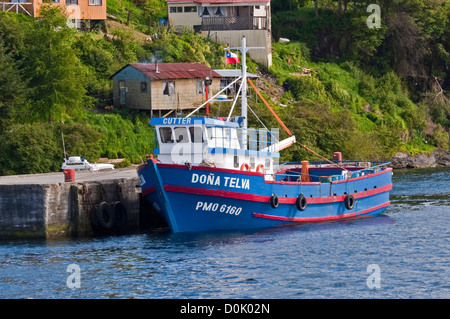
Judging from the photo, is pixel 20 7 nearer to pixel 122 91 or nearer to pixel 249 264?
pixel 122 91

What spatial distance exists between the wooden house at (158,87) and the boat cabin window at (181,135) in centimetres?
2010

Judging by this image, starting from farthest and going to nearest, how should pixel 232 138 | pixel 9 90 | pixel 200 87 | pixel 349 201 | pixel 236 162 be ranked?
1. pixel 200 87
2. pixel 9 90
3. pixel 349 201
4. pixel 232 138
5. pixel 236 162

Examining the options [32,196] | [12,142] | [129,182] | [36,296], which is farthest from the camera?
[12,142]

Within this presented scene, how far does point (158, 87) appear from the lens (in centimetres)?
6375

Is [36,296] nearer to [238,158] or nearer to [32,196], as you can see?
[32,196]

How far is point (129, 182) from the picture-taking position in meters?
44.8

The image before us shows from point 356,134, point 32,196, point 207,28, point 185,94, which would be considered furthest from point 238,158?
point 207,28

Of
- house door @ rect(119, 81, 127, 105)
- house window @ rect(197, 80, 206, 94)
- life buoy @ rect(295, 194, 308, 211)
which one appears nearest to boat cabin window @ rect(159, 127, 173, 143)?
Result: life buoy @ rect(295, 194, 308, 211)

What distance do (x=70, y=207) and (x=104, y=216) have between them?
5.35 ft

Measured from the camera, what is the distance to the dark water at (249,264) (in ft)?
103

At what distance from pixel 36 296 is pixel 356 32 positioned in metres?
61.7

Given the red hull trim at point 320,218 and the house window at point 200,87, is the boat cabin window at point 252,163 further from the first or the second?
the house window at point 200,87

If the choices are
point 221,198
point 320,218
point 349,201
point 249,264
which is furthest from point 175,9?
point 249,264

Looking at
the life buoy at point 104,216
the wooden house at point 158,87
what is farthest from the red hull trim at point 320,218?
the wooden house at point 158,87
